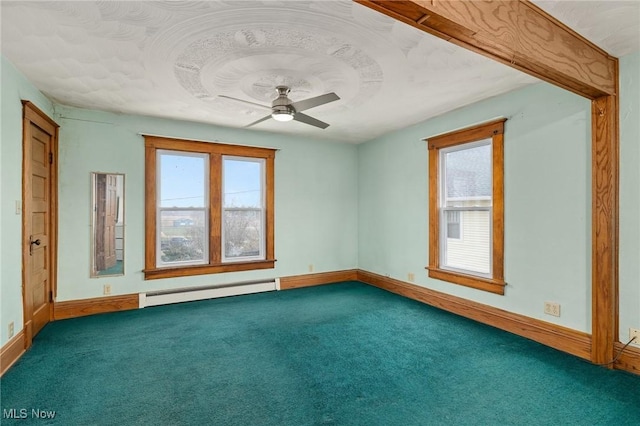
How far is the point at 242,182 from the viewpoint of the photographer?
5.07 meters

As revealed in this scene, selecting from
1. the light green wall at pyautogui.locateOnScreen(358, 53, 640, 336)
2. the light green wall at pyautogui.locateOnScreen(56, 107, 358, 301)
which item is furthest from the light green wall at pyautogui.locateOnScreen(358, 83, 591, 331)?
the light green wall at pyautogui.locateOnScreen(56, 107, 358, 301)

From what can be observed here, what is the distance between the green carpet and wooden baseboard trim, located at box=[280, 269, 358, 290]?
62.0 inches

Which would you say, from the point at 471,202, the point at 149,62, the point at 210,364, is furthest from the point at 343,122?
the point at 210,364

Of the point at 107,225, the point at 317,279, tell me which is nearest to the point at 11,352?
the point at 107,225

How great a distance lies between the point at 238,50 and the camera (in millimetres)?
2514

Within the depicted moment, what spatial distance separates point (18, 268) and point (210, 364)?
6.31 ft

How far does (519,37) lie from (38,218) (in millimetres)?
4626

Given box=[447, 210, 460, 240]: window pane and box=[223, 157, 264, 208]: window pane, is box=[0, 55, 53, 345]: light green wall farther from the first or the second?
box=[447, 210, 460, 240]: window pane

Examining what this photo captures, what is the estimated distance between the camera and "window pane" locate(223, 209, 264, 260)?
4945 mm

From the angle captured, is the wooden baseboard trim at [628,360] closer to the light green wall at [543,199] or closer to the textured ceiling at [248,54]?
the light green wall at [543,199]

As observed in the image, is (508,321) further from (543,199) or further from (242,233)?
(242,233)

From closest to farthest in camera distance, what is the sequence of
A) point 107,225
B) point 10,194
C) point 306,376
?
point 306,376
point 10,194
point 107,225

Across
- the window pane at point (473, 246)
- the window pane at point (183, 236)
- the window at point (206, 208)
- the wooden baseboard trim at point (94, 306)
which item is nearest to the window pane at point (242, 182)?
the window at point (206, 208)

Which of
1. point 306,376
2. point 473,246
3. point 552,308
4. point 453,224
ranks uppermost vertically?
point 453,224
